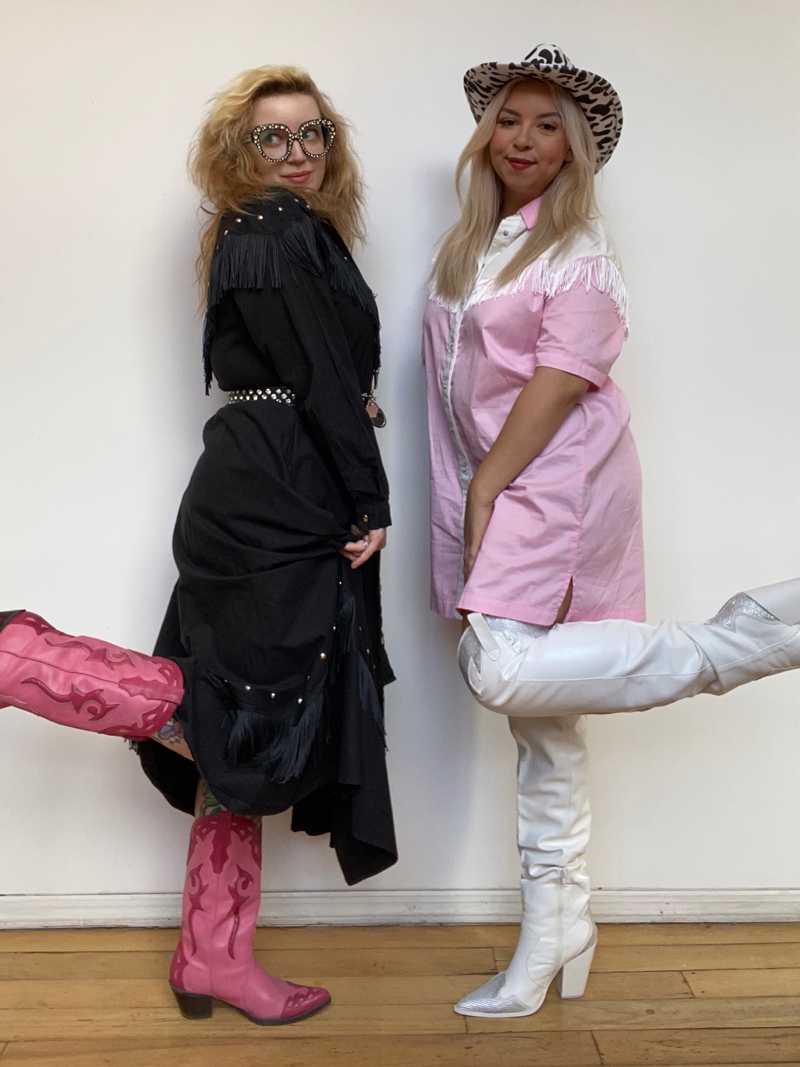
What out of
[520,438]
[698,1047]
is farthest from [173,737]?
[698,1047]

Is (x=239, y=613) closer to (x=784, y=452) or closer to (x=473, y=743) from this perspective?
(x=473, y=743)

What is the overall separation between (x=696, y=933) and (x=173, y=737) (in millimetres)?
1343

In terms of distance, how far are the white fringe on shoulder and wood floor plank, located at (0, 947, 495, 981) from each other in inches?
55.6

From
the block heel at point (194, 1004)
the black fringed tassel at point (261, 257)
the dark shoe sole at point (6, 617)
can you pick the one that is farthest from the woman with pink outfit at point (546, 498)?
the dark shoe sole at point (6, 617)

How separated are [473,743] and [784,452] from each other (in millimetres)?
1002

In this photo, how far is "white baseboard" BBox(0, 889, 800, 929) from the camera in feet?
7.81

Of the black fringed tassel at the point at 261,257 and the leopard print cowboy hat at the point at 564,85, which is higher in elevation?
the leopard print cowboy hat at the point at 564,85

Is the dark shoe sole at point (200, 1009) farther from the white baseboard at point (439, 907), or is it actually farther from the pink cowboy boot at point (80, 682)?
the pink cowboy boot at point (80, 682)

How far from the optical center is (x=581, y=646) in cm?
179

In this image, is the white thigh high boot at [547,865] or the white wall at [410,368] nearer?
the white thigh high boot at [547,865]

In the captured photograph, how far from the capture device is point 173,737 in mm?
1821

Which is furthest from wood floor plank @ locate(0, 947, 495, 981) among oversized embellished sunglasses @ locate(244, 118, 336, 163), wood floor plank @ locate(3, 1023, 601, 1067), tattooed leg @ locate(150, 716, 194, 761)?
oversized embellished sunglasses @ locate(244, 118, 336, 163)

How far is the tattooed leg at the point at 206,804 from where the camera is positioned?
2.02 m

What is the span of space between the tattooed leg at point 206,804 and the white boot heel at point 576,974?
2.28 ft
